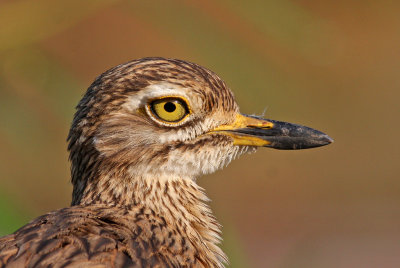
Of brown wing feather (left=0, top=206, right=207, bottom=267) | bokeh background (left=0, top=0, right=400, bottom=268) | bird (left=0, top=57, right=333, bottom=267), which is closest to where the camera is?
brown wing feather (left=0, top=206, right=207, bottom=267)

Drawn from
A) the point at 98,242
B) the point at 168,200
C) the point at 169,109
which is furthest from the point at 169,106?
the point at 98,242

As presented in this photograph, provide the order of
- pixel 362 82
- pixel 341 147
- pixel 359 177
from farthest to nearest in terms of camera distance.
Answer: pixel 362 82 → pixel 341 147 → pixel 359 177

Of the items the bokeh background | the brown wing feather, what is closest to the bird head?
the bokeh background

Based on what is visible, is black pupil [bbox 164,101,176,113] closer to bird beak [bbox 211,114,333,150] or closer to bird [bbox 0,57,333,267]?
bird [bbox 0,57,333,267]

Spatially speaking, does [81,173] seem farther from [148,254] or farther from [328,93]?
[328,93]

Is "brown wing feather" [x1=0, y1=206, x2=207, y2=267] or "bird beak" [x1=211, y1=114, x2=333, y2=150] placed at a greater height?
"bird beak" [x1=211, y1=114, x2=333, y2=150]

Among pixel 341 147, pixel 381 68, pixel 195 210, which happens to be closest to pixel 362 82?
pixel 381 68
